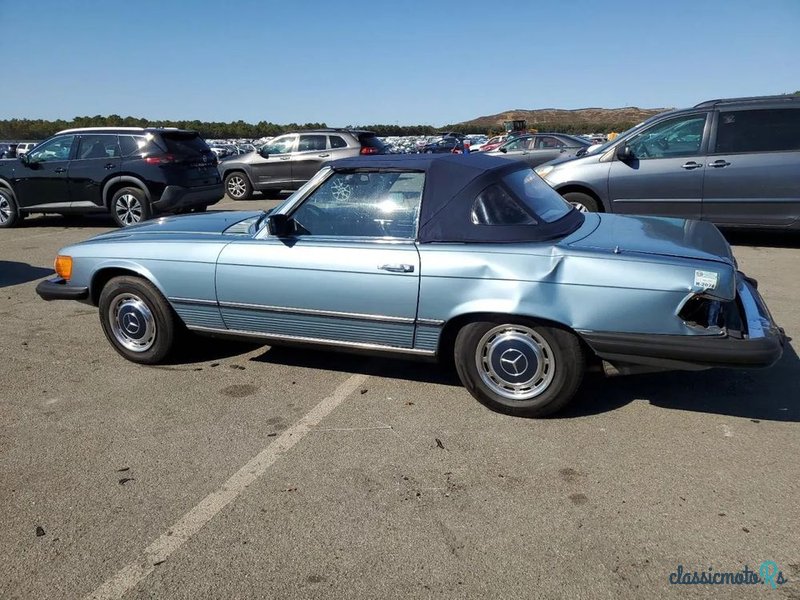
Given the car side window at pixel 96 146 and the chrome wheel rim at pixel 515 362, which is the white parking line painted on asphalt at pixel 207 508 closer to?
the chrome wheel rim at pixel 515 362

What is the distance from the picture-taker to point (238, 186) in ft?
48.4

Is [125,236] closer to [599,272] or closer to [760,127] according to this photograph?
[599,272]

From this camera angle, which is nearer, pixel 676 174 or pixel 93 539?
pixel 93 539

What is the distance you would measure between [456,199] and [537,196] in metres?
0.62

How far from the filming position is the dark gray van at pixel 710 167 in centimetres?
722

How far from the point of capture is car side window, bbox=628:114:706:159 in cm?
754

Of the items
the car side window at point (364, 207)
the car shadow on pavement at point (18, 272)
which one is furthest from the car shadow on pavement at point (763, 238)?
the car shadow on pavement at point (18, 272)

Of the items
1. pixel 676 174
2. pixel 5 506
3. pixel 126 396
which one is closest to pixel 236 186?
pixel 676 174

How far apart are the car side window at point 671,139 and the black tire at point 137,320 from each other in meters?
6.27

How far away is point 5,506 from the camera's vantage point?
2.75m

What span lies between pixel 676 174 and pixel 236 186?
1037 cm

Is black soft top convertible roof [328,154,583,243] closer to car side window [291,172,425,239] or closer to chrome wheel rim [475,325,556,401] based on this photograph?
car side window [291,172,425,239]

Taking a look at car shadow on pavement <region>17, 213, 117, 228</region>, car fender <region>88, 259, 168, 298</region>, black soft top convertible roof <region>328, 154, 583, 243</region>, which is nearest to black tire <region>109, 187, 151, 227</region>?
car shadow on pavement <region>17, 213, 117, 228</region>

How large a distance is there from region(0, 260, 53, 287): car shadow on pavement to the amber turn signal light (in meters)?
2.99
